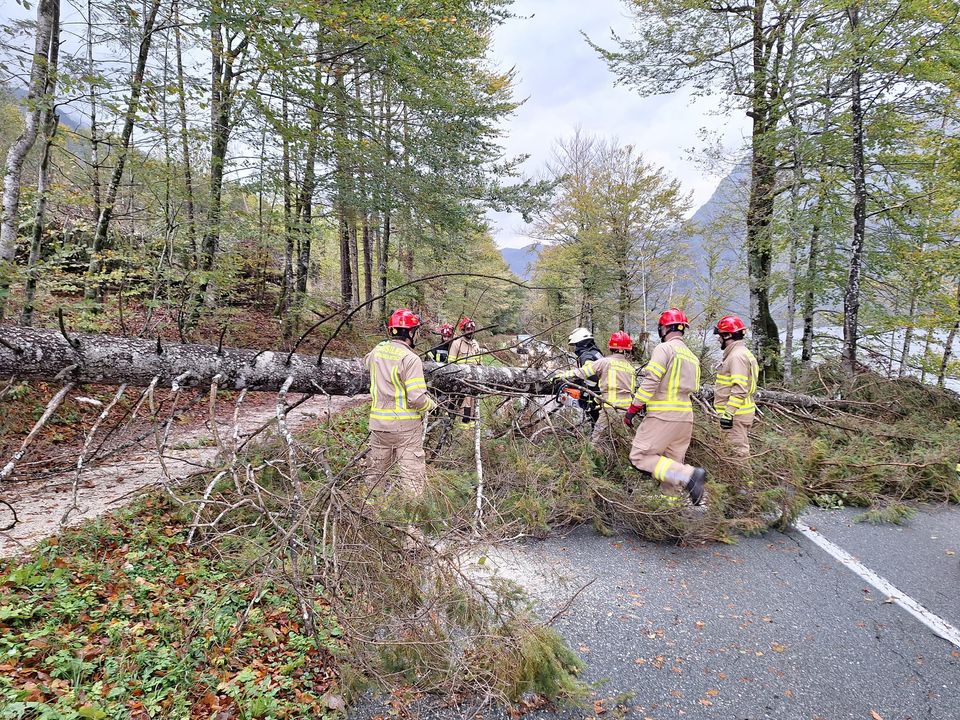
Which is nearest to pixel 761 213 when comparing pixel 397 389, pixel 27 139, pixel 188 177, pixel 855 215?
pixel 855 215

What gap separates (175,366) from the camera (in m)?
3.64

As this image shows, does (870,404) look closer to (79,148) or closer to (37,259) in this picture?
(37,259)

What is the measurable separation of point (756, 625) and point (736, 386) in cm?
297

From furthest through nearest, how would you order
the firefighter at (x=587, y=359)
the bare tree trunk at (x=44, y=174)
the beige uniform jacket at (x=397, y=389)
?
the bare tree trunk at (x=44, y=174), the firefighter at (x=587, y=359), the beige uniform jacket at (x=397, y=389)

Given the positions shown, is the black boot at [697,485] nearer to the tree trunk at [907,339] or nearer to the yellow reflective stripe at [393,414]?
the yellow reflective stripe at [393,414]

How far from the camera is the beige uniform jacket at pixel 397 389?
13.3ft

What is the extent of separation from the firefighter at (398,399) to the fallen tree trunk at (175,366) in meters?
0.59

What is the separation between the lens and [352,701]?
2193 mm

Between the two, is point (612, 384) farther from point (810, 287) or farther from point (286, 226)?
point (286, 226)

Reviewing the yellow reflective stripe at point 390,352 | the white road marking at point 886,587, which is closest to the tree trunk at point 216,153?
the yellow reflective stripe at point 390,352

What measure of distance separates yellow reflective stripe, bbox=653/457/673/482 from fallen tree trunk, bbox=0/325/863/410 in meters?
1.86

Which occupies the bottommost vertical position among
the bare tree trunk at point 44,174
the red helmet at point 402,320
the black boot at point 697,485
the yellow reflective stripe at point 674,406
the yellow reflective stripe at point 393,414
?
the black boot at point 697,485

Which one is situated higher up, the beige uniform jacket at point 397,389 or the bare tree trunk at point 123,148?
the bare tree trunk at point 123,148

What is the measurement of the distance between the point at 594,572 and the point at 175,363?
4.00 meters
